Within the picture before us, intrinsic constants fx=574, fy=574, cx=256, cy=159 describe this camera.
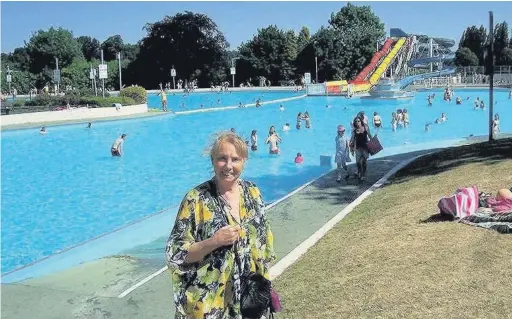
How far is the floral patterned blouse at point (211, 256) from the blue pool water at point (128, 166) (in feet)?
1.79

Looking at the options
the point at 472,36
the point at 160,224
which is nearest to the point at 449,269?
the point at 160,224

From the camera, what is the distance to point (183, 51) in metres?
71.2

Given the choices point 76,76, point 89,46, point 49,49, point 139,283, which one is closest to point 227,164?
point 139,283

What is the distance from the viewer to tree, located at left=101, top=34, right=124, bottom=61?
105 metres

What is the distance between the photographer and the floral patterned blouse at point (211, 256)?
289cm

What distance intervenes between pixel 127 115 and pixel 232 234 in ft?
109

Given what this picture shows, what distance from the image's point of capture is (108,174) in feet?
58.0

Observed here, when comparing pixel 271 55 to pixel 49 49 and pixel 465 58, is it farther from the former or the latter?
pixel 49 49

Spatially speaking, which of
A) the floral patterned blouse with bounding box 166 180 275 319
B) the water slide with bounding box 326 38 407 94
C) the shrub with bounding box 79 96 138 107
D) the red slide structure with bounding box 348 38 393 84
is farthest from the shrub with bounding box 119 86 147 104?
the floral patterned blouse with bounding box 166 180 275 319

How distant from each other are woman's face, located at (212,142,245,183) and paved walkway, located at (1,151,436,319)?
2.94 meters

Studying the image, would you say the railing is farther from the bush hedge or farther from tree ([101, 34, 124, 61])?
tree ([101, 34, 124, 61])

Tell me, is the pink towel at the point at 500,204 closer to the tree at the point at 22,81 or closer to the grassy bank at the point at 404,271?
the grassy bank at the point at 404,271

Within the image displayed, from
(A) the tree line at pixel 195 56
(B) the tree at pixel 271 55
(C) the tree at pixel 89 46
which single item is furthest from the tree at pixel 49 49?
(C) the tree at pixel 89 46

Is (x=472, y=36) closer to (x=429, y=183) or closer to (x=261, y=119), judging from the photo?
(x=261, y=119)
